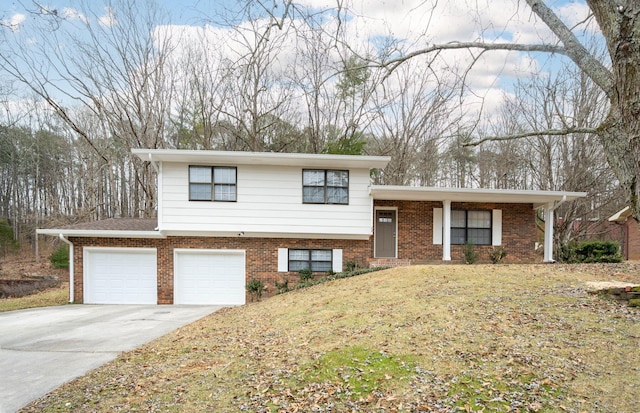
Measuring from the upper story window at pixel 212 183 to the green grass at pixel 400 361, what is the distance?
566 centimetres

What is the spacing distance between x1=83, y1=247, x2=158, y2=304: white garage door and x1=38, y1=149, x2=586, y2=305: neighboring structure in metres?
0.03

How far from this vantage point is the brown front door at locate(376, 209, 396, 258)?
14.5 m

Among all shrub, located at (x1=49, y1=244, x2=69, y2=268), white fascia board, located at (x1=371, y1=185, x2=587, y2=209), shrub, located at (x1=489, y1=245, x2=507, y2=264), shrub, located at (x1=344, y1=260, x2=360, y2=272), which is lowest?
shrub, located at (x1=49, y1=244, x2=69, y2=268)

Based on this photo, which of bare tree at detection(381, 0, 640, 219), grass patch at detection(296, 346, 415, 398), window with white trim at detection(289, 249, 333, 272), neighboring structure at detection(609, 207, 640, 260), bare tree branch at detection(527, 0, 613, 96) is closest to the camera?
bare tree at detection(381, 0, 640, 219)

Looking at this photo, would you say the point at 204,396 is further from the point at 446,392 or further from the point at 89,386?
the point at 446,392

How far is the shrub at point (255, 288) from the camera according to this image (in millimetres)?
12859

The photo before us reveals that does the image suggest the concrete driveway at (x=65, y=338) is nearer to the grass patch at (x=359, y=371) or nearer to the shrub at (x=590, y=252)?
the grass patch at (x=359, y=371)

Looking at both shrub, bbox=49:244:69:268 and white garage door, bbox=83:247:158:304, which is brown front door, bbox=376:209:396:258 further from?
shrub, bbox=49:244:69:268

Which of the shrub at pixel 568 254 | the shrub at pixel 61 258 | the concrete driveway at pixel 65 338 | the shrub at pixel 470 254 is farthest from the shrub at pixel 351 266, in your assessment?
the shrub at pixel 61 258

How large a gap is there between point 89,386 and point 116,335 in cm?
357

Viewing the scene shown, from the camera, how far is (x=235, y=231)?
1300 cm

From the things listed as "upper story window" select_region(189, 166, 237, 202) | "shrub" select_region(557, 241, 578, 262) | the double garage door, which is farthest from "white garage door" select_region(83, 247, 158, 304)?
"shrub" select_region(557, 241, 578, 262)

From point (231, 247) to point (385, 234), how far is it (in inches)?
225

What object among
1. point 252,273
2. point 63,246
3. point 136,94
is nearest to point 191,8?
point 252,273
